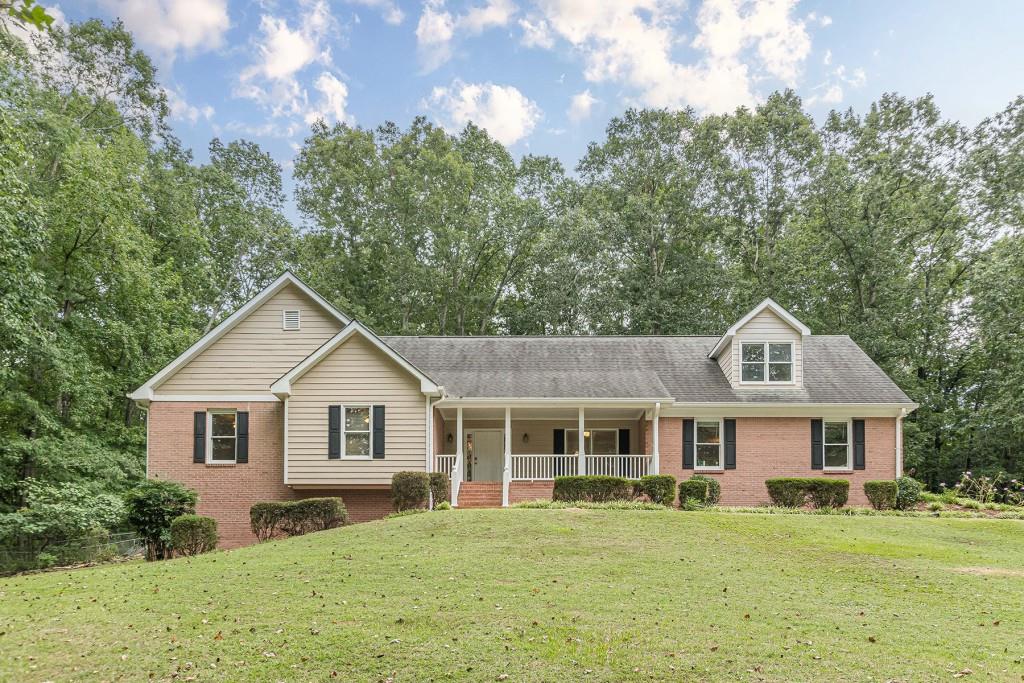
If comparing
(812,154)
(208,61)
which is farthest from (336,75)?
(812,154)

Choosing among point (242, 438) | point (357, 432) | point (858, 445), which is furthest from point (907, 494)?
point (242, 438)

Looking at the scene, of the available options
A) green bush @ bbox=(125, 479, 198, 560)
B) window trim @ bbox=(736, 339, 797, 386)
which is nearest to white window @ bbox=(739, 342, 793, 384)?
window trim @ bbox=(736, 339, 797, 386)

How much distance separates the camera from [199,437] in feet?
60.6

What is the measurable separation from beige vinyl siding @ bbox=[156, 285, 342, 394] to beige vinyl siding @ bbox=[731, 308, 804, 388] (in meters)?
12.0

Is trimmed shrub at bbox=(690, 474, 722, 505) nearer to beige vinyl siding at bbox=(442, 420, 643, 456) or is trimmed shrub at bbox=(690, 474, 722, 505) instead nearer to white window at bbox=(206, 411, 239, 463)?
beige vinyl siding at bbox=(442, 420, 643, 456)

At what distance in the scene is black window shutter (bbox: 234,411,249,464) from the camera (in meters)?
18.4

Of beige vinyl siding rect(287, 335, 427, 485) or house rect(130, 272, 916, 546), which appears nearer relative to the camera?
beige vinyl siding rect(287, 335, 427, 485)

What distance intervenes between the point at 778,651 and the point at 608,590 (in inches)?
108

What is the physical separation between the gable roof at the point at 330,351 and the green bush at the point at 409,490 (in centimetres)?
230

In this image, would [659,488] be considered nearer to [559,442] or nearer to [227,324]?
[559,442]

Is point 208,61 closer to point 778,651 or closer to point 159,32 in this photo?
point 159,32

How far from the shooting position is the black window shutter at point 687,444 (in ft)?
65.8

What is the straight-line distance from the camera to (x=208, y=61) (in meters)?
25.9

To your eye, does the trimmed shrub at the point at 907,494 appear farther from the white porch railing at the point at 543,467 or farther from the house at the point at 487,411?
the white porch railing at the point at 543,467
